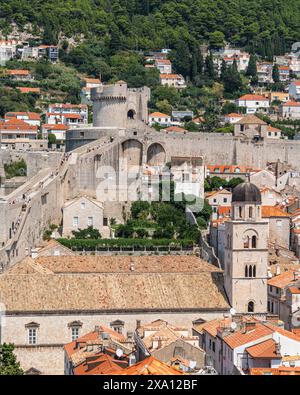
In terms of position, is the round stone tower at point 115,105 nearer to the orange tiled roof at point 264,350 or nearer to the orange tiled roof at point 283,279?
the orange tiled roof at point 283,279


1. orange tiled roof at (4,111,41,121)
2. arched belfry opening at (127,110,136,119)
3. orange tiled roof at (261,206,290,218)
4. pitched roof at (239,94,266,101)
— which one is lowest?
orange tiled roof at (261,206,290,218)

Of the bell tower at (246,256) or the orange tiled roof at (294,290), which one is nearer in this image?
the bell tower at (246,256)

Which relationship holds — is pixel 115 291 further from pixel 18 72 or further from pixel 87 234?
pixel 18 72

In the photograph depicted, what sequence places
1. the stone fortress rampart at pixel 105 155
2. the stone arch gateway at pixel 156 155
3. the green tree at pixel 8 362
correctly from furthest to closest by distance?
the stone arch gateway at pixel 156 155 < the stone fortress rampart at pixel 105 155 < the green tree at pixel 8 362

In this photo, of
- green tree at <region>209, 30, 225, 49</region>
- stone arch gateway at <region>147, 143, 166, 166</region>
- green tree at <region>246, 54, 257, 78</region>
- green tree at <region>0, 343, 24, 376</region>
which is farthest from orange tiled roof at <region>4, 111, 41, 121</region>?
green tree at <region>0, 343, 24, 376</region>

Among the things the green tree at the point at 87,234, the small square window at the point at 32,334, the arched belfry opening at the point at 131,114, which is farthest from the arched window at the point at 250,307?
the arched belfry opening at the point at 131,114

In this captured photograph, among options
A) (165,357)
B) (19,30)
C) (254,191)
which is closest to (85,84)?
(19,30)

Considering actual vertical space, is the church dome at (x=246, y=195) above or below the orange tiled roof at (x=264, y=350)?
above

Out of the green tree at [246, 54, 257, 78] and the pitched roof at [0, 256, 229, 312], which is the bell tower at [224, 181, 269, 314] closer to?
the pitched roof at [0, 256, 229, 312]
